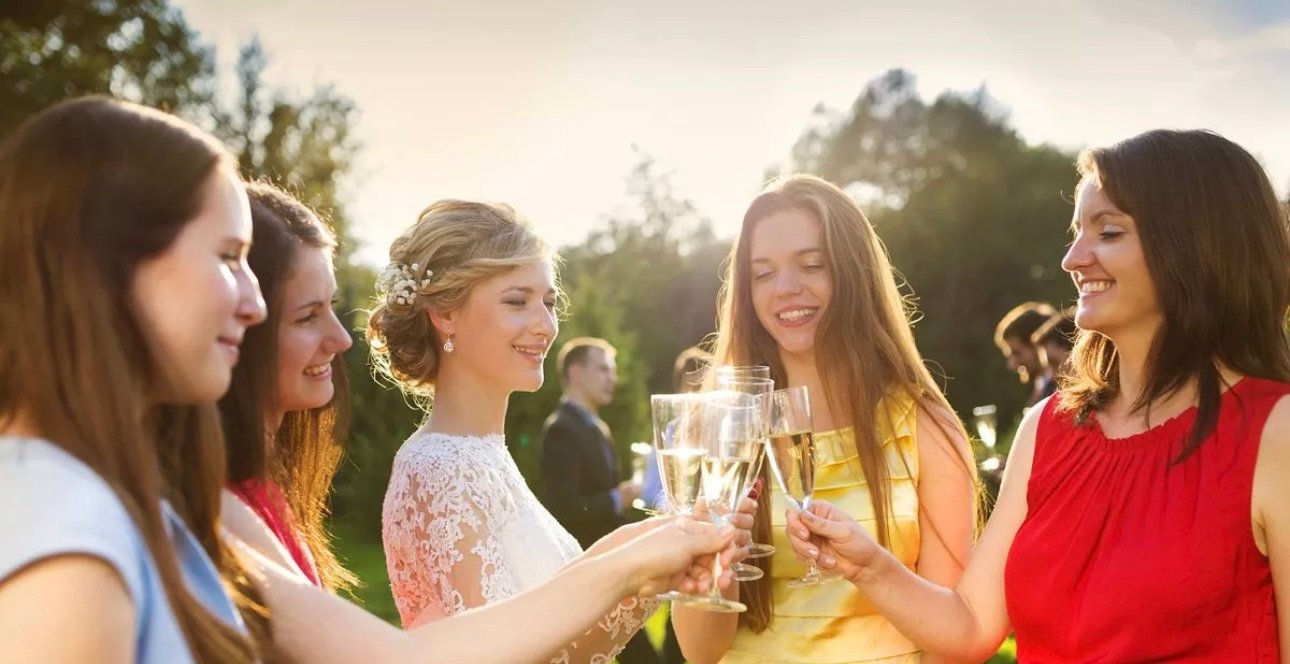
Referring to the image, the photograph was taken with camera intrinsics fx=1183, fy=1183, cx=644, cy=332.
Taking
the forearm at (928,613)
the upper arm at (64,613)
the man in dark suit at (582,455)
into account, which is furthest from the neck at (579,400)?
the upper arm at (64,613)

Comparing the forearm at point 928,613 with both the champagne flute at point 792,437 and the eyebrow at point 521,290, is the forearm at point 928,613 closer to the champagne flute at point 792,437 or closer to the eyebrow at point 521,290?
the champagne flute at point 792,437

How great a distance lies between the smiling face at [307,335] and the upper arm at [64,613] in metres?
1.31

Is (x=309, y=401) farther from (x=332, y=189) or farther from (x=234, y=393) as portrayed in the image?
(x=332, y=189)

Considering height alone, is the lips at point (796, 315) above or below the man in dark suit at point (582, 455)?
above

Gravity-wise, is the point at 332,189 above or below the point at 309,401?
above

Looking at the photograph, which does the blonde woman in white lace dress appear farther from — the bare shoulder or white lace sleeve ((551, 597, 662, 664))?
the bare shoulder

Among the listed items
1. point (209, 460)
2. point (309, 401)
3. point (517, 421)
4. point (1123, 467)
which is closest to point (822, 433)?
point (1123, 467)

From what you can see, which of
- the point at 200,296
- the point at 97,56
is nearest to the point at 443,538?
the point at 200,296

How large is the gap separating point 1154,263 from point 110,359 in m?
2.36

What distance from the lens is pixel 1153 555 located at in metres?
2.75

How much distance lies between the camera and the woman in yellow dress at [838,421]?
3.48m

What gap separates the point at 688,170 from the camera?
26.0 metres

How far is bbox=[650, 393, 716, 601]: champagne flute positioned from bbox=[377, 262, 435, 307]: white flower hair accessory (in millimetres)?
1452

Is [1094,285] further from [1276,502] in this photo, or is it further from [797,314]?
[797,314]
